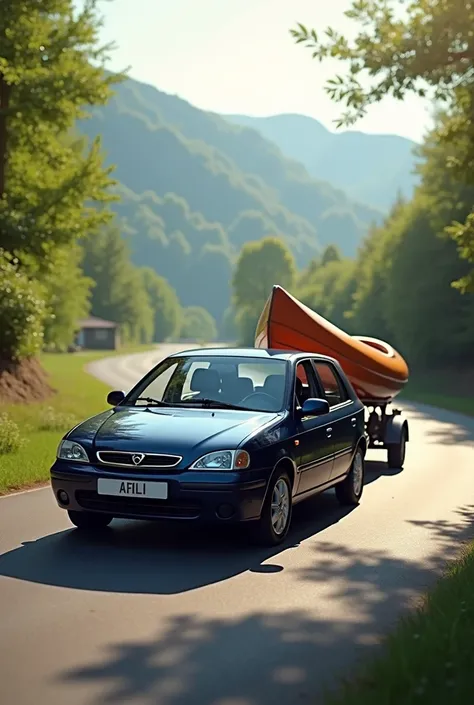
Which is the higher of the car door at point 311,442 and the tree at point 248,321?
the car door at point 311,442

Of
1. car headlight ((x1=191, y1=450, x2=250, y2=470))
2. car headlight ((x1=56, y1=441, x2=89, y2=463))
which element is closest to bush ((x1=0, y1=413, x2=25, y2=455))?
car headlight ((x1=56, y1=441, x2=89, y2=463))

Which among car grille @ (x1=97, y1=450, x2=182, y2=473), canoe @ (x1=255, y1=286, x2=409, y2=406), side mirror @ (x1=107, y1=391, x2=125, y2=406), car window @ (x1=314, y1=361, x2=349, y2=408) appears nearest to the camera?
car grille @ (x1=97, y1=450, x2=182, y2=473)

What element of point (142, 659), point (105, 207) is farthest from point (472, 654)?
point (105, 207)

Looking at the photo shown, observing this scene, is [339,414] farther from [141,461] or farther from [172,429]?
[141,461]

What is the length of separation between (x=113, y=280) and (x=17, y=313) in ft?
325

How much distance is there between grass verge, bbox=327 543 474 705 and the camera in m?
4.54

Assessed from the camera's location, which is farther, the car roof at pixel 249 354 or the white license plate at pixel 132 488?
the car roof at pixel 249 354

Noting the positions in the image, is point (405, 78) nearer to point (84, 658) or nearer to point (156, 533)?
point (156, 533)

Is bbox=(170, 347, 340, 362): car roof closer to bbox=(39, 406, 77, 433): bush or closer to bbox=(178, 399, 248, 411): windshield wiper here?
bbox=(178, 399, 248, 411): windshield wiper

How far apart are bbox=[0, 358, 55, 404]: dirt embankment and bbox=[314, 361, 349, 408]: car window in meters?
13.5

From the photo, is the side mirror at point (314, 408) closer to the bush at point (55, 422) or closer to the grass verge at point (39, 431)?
the grass verge at point (39, 431)

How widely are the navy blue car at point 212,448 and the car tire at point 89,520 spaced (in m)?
0.01

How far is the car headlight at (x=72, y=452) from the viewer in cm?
859

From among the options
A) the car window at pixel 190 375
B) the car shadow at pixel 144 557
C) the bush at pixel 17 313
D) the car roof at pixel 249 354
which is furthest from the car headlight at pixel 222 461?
the bush at pixel 17 313
